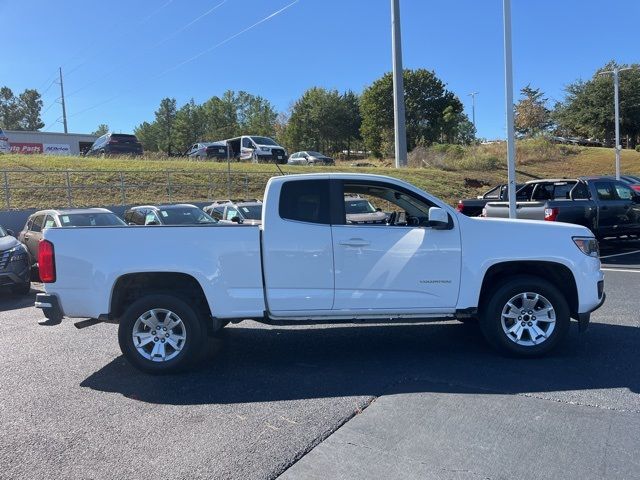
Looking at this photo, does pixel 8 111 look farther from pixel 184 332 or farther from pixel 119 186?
pixel 184 332

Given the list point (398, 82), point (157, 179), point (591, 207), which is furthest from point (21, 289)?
point (398, 82)

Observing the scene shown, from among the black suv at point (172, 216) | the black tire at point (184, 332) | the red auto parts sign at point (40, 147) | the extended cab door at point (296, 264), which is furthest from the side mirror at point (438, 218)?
the red auto parts sign at point (40, 147)

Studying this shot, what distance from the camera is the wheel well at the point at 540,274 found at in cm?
584

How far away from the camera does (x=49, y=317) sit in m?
5.63

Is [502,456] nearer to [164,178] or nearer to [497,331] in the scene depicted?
[497,331]

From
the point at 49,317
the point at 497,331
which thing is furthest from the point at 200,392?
the point at 497,331

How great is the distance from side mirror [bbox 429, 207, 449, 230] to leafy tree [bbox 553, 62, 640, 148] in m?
55.5

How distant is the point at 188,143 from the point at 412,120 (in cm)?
3980

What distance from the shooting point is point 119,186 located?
2422cm

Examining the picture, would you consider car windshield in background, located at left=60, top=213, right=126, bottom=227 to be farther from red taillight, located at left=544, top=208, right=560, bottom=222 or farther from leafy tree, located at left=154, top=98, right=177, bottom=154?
leafy tree, located at left=154, top=98, right=177, bottom=154

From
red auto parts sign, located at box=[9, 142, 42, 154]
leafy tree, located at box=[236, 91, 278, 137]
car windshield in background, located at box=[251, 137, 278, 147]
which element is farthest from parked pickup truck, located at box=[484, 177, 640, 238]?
leafy tree, located at box=[236, 91, 278, 137]

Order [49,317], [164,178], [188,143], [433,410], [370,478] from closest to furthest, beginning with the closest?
[370,478], [433,410], [49,317], [164,178], [188,143]

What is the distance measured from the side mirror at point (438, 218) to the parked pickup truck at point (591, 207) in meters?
7.71

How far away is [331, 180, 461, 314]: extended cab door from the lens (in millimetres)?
5641
